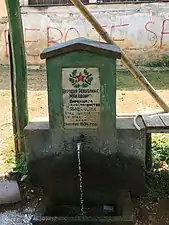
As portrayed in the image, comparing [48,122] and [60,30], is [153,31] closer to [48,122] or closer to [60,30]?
[60,30]

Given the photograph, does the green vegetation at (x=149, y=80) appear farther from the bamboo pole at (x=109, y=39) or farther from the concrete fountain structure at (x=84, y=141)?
the concrete fountain structure at (x=84, y=141)

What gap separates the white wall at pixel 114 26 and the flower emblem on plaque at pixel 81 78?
24.0 ft

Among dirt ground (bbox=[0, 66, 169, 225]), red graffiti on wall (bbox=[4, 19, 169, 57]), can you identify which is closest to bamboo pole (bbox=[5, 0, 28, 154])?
dirt ground (bbox=[0, 66, 169, 225])

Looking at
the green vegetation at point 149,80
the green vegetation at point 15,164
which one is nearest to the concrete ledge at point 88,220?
the green vegetation at point 15,164

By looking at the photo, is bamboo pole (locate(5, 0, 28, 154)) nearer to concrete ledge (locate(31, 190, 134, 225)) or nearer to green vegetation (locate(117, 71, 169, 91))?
concrete ledge (locate(31, 190, 134, 225))

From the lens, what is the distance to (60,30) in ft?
35.2

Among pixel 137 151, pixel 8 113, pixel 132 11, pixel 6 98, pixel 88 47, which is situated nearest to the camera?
pixel 88 47

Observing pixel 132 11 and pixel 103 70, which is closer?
pixel 103 70

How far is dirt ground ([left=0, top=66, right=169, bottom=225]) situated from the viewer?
3.59 metres

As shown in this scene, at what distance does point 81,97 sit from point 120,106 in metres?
3.50

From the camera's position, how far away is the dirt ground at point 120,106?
3586mm

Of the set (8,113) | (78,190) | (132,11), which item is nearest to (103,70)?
(78,190)

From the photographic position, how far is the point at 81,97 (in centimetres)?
361

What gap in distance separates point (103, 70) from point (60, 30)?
7.49 meters
